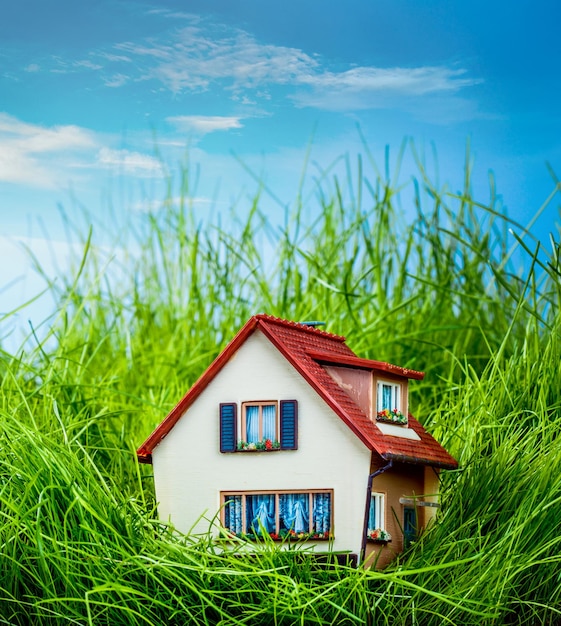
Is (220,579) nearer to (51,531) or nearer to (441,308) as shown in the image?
(51,531)

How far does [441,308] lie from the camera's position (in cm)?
555

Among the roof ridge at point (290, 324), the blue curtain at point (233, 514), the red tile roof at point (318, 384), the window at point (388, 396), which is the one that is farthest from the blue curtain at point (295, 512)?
the roof ridge at point (290, 324)

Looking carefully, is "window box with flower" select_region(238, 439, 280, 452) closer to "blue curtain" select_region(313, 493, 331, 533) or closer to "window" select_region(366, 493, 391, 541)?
"blue curtain" select_region(313, 493, 331, 533)

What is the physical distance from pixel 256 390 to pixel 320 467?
12.3 inches

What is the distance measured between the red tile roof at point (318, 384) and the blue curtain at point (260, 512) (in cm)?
34

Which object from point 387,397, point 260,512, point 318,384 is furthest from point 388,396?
point 260,512

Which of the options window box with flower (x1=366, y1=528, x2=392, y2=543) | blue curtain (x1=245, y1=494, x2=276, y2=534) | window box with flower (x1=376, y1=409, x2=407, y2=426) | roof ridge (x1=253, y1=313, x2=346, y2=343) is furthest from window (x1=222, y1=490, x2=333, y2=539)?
roof ridge (x1=253, y1=313, x2=346, y2=343)

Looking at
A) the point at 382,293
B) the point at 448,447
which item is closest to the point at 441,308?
the point at 382,293

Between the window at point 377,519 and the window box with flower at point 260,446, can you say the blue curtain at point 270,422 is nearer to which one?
the window box with flower at point 260,446

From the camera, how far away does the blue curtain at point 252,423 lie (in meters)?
3.27

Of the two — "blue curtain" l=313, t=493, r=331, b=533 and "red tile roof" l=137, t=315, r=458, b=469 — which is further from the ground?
"red tile roof" l=137, t=315, r=458, b=469

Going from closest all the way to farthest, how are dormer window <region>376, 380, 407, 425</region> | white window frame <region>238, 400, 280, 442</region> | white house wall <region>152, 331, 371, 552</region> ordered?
white house wall <region>152, 331, 371, 552</region>, white window frame <region>238, 400, 280, 442</region>, dormer window <region>376, 380, 407, 425</region>

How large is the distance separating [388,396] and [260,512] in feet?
1.83

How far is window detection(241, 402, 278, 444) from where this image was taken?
10.7 ft
